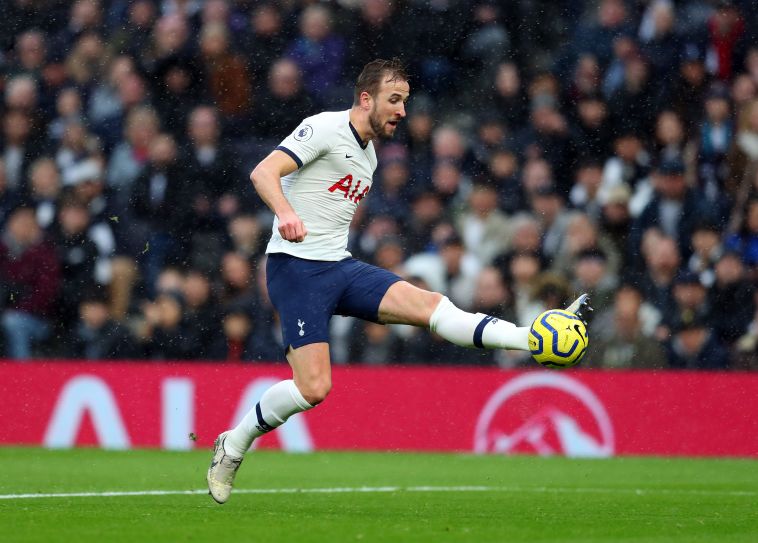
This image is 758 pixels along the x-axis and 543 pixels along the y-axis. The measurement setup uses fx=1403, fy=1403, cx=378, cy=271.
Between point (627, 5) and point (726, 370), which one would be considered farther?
point (627, 5)

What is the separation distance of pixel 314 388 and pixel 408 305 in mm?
582

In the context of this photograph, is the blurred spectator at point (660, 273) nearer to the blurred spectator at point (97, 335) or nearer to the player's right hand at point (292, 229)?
the blurred spectator at point (97, 335)

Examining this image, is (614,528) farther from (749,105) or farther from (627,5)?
(627,5)

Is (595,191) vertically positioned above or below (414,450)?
above

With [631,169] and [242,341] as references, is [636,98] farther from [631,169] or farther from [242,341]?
[242,341]

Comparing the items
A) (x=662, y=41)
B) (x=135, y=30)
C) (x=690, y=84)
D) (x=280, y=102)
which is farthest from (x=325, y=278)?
(x=135, y=30)

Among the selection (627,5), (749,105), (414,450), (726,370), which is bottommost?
(414,450)

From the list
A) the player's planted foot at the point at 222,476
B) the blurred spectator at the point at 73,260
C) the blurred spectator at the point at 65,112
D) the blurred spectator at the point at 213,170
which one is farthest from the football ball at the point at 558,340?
the blurred spectator at the point at 65,112

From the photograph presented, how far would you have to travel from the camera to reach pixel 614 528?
592cm

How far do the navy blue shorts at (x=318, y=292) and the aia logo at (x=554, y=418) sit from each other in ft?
14.8

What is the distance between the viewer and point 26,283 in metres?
11.3

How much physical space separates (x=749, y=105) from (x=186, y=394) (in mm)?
5146

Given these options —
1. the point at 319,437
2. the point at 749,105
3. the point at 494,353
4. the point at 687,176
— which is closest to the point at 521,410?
the point at 494,353

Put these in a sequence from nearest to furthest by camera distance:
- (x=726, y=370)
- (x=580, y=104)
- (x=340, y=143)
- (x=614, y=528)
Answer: (x=614, y=528)
(x=340, y=143)
(x=726, y=370)
(x=580, y=104)
